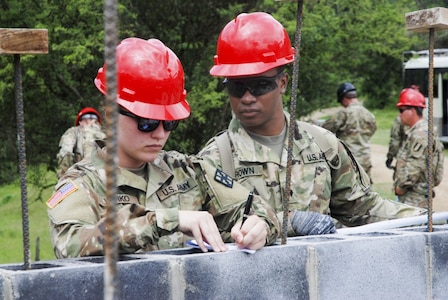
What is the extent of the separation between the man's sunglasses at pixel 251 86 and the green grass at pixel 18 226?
549 cm

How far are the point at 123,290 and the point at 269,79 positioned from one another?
208 centimetres

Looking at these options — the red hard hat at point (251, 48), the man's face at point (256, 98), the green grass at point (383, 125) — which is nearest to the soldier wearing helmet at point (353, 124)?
the red hard hat at point (251, 48)

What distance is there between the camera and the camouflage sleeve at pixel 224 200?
11.3 feet

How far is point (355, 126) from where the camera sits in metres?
13.3

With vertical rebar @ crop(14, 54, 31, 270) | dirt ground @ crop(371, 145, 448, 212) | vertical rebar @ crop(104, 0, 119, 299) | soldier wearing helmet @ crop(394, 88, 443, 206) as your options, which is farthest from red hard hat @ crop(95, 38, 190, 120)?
dirt ground @ crop(371, 145, 448, 212)

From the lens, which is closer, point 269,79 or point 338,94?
point 269,79

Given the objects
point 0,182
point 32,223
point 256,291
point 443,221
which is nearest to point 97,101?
point 0,182

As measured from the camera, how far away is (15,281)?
245 cm

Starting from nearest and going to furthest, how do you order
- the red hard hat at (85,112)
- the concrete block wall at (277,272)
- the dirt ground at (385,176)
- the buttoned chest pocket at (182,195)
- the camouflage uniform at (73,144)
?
the concrete block wall at (277,272) < the buttoned chest pocket at (182,195) < the camouflage uniform at (73,144) < the red hard hat at (85,112) < the dirt ground at (385,176)

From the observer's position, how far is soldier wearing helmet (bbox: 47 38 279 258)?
290 cm

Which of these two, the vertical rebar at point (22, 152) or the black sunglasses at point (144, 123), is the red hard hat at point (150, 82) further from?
the vertical rebar at point (22, 152)

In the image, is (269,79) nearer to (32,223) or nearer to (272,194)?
(272,194)

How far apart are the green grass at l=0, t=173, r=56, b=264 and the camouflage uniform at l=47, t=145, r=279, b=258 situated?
20.5ft

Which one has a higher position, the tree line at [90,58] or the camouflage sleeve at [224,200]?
the tree line at [90,58]
